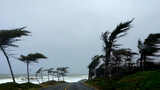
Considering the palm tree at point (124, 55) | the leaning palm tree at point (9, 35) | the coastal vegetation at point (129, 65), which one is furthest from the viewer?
the palm tree at point (124, 55)

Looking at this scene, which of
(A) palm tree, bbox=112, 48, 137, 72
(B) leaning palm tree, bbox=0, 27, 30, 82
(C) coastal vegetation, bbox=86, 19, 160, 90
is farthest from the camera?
(A) palm tree, bbox=112, 48, 137, 72

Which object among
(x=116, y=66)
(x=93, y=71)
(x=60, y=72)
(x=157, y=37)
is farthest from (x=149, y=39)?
(x=60, y=72)

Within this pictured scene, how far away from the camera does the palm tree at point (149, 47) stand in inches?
1459

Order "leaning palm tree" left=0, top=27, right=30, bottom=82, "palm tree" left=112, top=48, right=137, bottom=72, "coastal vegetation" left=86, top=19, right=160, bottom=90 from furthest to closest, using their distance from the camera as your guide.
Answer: "palm tree" left=112, top=48, right=137, bottom=72, "leaning palm tree" left=0, top=27, right=30, bottom=82, "coastal vegetation" left=86, top=19, right=160, bottom=90

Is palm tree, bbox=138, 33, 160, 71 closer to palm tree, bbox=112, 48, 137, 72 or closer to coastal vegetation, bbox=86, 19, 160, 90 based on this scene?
coastal vegetation, bbox=86, 19, 160, 90

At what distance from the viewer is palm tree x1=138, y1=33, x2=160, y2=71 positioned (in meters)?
37.1

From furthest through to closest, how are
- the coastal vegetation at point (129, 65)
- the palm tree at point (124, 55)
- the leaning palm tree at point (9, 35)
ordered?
the palm tree at point (124, 55), the leaning palm tree at point (9, 35), the coastal vegetation at point (129, 65)

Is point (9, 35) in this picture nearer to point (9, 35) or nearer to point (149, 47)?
point (9, 35)

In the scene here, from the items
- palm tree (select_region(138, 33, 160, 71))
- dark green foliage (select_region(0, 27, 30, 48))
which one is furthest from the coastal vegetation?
dark green foliage (select_region(0, 27, 30, 48))

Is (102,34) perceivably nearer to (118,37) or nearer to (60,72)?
(118,37)

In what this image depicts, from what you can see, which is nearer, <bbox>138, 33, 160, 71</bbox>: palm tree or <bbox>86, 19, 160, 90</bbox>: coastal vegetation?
<bbox>86, 19, 160, 90</bbox>: coastal vegetation

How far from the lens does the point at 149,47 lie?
37.3 meters

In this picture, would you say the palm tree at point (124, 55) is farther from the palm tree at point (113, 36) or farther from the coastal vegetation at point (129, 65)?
the palm tree at point (113, 36)

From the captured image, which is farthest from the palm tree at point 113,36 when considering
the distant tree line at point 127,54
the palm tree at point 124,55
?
the palm tree at point 124,55
